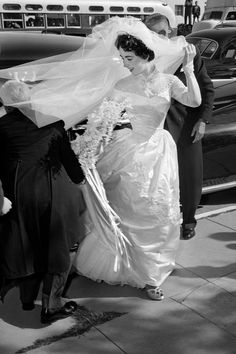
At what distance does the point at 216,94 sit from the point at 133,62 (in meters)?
1.65

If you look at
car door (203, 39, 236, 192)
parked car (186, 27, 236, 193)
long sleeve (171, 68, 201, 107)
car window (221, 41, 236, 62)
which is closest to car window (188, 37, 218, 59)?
car window (221, 41, 236, 62)

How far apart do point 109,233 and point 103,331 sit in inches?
23.1

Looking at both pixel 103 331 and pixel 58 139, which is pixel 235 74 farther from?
pixel 103 331

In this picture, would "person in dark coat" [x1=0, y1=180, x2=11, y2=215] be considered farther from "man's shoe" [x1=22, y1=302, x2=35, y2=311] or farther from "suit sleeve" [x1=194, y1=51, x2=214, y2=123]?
"suit sleeve" [x1=194, y1=51, x2=214, y2=123]

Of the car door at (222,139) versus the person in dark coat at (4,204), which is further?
the car door at (222,139)

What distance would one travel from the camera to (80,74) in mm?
3004

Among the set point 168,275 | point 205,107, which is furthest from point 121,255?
point 205,107

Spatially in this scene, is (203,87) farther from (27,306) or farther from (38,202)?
(27,306)

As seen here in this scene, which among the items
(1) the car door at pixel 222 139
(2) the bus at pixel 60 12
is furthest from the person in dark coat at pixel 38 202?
(2) the bus at pixel 60 12

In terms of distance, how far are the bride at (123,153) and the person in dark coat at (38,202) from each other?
0.82 ft

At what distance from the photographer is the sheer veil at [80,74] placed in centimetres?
270

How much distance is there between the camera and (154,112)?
3.07m

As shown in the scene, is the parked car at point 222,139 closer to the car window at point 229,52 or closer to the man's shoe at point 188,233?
the man's shoe at point 188,233

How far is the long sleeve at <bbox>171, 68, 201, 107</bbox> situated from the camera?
3146 millimetres
